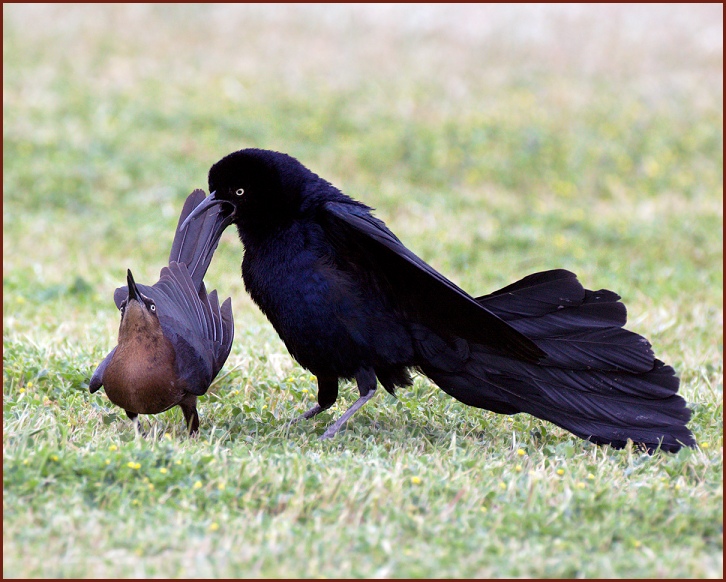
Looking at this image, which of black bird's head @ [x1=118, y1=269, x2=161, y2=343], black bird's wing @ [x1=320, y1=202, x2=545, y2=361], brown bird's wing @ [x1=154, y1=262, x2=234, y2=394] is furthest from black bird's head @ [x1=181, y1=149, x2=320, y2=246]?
black bird's head @ [x1=118, y1=269, x2=161, y2=343]

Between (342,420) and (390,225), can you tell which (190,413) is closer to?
(342,420)

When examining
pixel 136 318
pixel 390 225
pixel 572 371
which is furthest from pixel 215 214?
pixel 390 225

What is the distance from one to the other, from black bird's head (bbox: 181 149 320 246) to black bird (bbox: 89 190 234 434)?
0.26 meters

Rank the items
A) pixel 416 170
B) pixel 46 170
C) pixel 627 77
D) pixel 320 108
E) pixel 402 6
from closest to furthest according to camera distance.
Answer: pixel 46 170
pixel 416 170
pixel 320 108
pixel 627 77
pixel 402 6

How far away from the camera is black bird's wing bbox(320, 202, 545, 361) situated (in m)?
4.26

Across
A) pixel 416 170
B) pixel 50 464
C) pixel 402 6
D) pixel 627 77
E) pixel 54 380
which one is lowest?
pixel 50 464

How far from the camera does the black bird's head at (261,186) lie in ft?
15.6

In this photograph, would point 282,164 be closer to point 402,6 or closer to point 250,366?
point 250,366

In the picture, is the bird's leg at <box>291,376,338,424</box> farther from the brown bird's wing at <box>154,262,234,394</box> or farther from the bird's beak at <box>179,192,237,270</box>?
the bird's beak at <box>179,192,237,270</box>

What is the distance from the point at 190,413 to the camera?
4.61 meters

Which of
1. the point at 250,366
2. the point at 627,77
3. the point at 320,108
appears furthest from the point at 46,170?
the point at 627,77

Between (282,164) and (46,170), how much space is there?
20.3 ft

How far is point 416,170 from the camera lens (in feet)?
36.0

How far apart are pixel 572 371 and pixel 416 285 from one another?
887 mm
